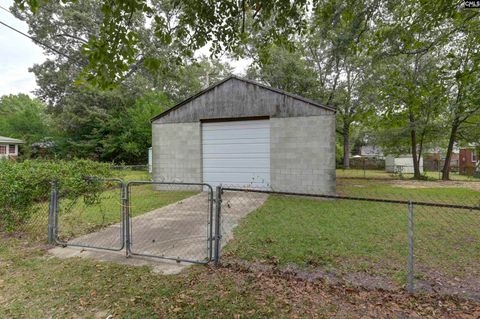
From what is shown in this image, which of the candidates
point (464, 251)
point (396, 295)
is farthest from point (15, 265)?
point (464, 251)

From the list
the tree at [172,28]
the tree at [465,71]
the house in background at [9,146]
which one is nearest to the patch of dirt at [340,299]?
the tree at [172,28]

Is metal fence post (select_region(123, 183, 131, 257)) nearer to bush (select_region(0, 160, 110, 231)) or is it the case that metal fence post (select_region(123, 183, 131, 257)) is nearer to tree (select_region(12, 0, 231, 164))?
bush (select_region(0, 160, 110, 231))

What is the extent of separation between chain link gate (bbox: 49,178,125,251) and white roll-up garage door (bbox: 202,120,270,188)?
4153 millimetres

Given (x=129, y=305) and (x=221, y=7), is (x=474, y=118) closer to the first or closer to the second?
(x=221, y=7)

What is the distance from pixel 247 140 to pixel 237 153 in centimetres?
63

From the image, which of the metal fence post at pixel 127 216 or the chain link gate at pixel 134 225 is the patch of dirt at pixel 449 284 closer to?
the chain link gate at pixel 134 225

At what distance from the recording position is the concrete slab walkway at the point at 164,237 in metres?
4.08

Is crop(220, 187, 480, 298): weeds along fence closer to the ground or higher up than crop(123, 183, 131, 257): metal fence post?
closer to the ground

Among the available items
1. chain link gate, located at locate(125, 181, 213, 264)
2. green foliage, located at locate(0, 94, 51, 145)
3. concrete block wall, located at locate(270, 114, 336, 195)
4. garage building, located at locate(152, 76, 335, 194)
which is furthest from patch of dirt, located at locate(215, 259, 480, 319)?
green foliage, located at locate(0, 94, 51, 145)

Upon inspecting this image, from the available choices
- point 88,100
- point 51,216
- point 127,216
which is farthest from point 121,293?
point 88,100

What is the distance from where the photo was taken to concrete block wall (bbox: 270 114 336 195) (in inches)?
360

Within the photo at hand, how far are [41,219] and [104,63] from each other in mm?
4641

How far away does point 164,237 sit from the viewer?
5102mm

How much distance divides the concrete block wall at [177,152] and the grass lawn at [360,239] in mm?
4269
